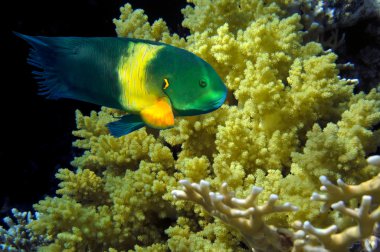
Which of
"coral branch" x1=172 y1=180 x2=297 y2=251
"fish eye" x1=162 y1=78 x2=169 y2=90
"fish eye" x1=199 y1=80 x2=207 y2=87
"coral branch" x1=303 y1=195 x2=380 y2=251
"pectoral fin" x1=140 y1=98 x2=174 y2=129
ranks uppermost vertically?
"fish eye" x1=162 y1=78 x2=169 y2=90

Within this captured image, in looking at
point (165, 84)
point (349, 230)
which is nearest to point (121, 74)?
point (165, 84)

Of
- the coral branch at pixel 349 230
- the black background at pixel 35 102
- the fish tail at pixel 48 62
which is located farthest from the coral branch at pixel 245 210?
the black background at pixel 35 102

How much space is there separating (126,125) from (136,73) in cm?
27

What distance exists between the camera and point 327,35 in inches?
170

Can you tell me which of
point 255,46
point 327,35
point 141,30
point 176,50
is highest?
point 327,35

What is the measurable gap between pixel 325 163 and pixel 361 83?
2.22m

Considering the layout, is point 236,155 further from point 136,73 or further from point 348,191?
point 136,73

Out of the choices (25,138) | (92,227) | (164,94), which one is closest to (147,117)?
(164,94)

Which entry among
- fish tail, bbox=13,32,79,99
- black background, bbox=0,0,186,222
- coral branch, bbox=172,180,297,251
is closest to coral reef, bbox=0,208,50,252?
black background, bbox=0,0,186,222

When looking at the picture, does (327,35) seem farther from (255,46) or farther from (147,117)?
(147,117)

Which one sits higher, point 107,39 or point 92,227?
point 107,39

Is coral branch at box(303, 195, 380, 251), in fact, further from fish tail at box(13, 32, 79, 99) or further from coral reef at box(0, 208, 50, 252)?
coral reef at box(0, 208, 50, 252)

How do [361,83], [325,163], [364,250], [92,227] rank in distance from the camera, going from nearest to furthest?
1. [364,250]
2. [325,163]
3. [92,227]
4. [361,83]

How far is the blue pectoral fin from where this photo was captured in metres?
1.70
